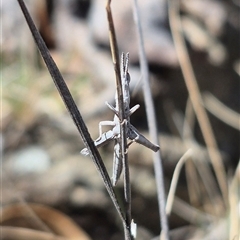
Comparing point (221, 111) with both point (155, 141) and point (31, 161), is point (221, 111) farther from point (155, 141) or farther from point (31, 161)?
point (155, 141)

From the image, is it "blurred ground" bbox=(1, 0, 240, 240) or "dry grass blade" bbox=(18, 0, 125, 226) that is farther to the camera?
"blurred ground" bbox=(1, 0, 240, 240)

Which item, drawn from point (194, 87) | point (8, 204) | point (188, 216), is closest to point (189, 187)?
point (188, 216)

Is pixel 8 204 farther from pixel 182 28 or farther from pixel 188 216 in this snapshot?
pixel 182 28

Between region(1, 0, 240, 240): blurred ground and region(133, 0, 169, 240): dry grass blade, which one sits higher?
region(1, 0, 240, 240): blurred ground

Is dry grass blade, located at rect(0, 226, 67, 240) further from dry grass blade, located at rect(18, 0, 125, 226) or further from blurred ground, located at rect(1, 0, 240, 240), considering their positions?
dry grass blade, located at rect(18, 0, 125, 226)

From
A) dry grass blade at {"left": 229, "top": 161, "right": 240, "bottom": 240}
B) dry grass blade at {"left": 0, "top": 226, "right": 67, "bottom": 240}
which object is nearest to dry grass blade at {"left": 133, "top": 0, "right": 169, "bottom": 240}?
dry grass blade at {"left": 229, "top": 161, "right": 240, "bottom": 240}

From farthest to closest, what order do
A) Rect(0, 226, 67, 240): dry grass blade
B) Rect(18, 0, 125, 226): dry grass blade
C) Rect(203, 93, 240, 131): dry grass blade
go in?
Rect(203, 93, 240, 131): dry grass blade < Rect(0, 226, 67, 240): dry grass blade < Rect(18, 0, 125, 226): dry grass blade
